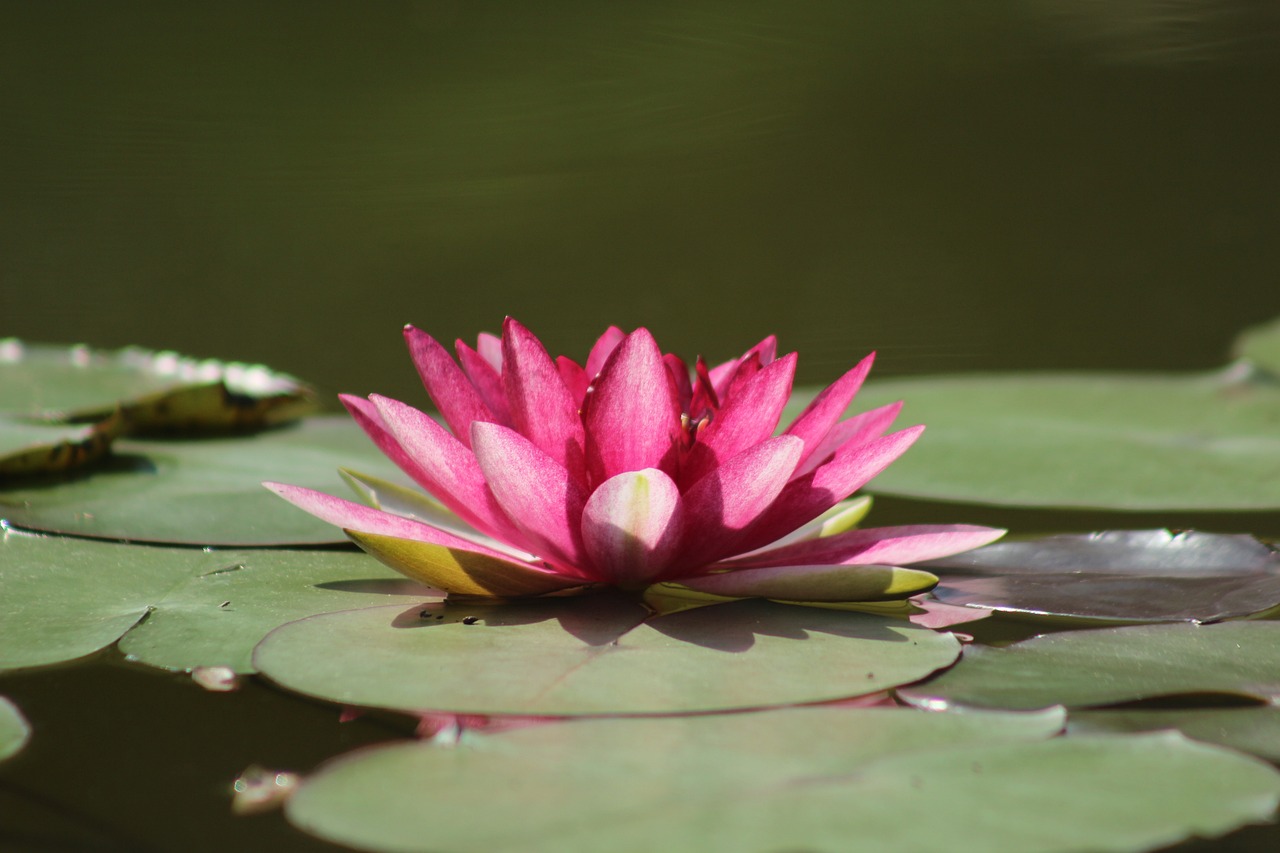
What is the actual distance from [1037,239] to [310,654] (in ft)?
10.2

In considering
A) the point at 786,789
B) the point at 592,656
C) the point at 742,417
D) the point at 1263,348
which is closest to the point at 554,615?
the point at 592,656

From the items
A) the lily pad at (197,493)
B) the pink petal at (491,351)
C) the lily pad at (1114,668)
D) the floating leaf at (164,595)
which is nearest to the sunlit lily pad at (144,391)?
the lily pad at (197,493)

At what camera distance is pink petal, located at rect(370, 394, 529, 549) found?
837mm

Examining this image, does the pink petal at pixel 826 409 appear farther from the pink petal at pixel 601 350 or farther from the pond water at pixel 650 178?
A: the pond water at pixel 650 178

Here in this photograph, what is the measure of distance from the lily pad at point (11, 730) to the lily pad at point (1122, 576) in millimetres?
685

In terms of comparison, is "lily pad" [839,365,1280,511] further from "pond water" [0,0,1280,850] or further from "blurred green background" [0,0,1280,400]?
"blurred green background" [0,0,1280,400]

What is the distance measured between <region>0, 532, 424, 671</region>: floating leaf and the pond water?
124 centimetres

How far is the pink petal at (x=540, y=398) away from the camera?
0.83 meters

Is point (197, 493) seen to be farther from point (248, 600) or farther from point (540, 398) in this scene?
point (540, 398)

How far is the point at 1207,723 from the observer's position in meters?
0.68

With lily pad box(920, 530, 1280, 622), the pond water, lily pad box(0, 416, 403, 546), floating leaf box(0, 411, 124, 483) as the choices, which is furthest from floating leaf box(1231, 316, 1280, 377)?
floating leaf box(0, 411, 124, 483)

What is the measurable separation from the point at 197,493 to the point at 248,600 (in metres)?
0.34

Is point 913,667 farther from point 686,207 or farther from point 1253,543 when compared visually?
point 686,207

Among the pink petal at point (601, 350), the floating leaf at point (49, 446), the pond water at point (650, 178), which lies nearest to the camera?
the pink petal at point (601, 350)
